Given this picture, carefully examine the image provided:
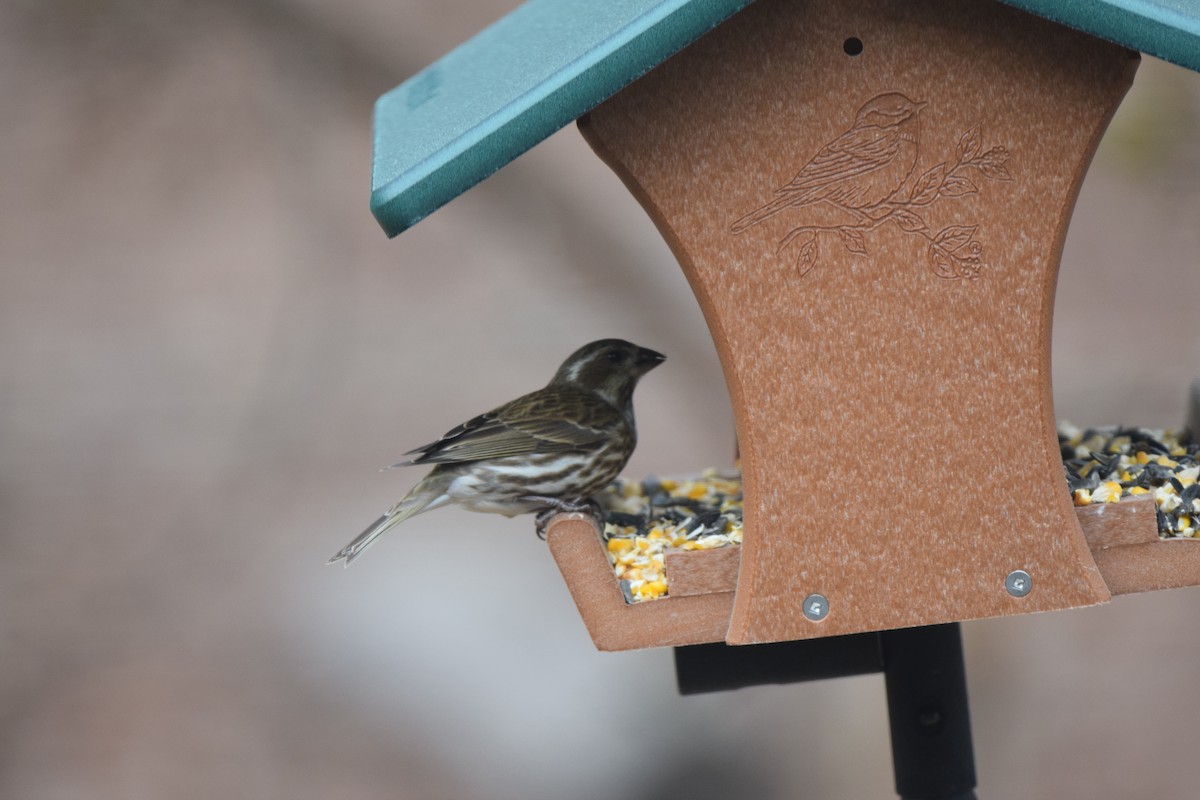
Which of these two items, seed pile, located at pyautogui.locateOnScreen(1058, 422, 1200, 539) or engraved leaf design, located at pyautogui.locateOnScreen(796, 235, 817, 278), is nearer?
engraved leaf design, located at pyautogui.locateOnScreen(796, 235, 817, 278)

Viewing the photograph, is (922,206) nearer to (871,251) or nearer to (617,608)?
(871,251)

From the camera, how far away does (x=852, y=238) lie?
274 centimetres

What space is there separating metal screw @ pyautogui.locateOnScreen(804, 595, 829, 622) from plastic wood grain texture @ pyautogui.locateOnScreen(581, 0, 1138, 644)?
2 centimetres

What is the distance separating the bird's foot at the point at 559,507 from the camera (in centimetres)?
373

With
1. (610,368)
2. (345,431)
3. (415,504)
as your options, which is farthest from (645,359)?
(345,431)

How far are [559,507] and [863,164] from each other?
138 centimetres

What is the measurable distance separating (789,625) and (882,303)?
62 cm

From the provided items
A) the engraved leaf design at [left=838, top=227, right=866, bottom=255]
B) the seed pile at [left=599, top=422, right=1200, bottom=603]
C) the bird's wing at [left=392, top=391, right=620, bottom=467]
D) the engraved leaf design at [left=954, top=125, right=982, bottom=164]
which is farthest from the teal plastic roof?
the bird's wing at [left=392, top=391, right=620, bottom=467]

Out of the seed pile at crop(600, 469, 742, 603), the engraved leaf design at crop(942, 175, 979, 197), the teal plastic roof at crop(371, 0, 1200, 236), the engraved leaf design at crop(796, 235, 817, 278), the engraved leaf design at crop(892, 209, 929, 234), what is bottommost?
the seed pile at crop(600, 469, 742, 603)

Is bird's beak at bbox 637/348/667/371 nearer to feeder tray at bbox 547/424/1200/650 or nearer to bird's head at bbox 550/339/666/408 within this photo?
bird's head at bbox 550/339/666/408

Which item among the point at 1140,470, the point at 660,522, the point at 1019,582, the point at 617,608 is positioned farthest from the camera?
the point at 660,522

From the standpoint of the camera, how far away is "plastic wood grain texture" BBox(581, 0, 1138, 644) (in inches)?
107

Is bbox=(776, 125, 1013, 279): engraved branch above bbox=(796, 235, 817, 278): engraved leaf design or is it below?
above

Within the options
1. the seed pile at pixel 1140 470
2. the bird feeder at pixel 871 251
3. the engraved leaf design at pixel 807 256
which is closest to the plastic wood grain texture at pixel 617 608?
the bird feeder at pixel 871 251
